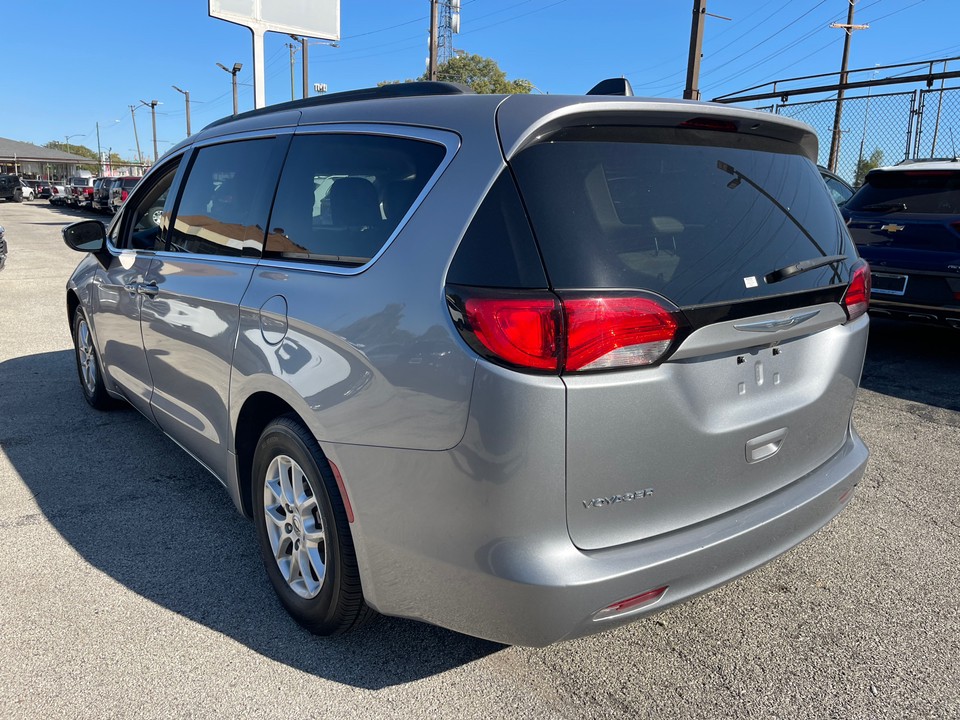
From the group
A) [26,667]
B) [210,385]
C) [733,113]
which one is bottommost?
[26,667]

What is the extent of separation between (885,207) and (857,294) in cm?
449

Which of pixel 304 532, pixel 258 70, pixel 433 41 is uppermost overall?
pixel 433 41

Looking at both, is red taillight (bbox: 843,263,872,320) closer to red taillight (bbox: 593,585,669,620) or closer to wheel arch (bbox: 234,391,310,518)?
red taillight (bbox: 593,585,669,620)

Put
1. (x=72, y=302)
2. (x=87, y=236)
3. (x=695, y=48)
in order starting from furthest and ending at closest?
(x=695, y=48) < (x=72, y=302) < (x=87, y=236)

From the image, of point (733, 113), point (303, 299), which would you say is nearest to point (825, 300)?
point (733, 113)

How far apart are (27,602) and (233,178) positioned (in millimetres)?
1839

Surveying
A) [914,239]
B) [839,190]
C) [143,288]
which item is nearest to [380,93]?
[143,288]

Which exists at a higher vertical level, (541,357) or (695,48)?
(695,48)

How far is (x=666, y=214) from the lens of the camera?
6.97ft

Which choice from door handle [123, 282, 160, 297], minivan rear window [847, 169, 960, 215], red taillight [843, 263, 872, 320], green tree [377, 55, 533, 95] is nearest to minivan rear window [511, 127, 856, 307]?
red taillight [843, 263, 872, 320]

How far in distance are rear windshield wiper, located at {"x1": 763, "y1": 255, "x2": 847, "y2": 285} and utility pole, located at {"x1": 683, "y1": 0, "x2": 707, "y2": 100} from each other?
12.5 meters

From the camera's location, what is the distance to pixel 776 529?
233 centimetres

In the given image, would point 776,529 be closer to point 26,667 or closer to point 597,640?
point 597,640

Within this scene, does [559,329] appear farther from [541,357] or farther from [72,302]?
[72,302]
